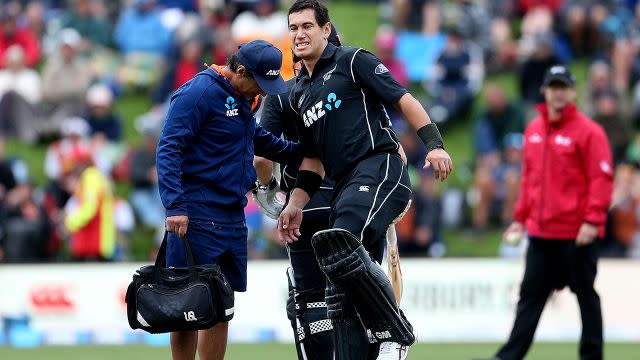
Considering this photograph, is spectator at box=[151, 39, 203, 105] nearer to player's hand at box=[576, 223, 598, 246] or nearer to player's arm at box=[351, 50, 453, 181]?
player's hand at box=[576, 223, 598, 246]

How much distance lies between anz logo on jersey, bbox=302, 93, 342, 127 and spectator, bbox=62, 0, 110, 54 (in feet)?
40.8

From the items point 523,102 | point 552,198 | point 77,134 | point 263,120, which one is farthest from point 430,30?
point 263,120

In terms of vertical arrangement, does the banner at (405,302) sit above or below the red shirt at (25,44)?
below

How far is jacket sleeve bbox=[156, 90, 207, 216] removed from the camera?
8.20 metres

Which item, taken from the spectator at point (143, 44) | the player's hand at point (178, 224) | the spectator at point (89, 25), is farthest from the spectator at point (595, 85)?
the player's hand at point (178, 224)

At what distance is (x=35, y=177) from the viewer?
60.7 feet

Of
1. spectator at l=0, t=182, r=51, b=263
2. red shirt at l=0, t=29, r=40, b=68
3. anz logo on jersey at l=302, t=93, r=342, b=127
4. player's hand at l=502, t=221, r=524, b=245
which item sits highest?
red shirt at l=0, t=29, r=40, b=68

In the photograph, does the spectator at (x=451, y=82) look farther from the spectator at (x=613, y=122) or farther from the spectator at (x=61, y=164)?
the spectator at (x=61, y=164)

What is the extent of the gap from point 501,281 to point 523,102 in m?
4.58

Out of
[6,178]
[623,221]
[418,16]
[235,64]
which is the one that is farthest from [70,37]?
[235,64]

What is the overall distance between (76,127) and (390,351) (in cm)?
1043

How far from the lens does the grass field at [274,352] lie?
12.7 metres

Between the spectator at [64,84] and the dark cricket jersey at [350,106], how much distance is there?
36.1 feet

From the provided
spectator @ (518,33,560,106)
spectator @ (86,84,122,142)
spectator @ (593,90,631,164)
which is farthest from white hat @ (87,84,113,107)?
spectator @ (593,90,631,164)
